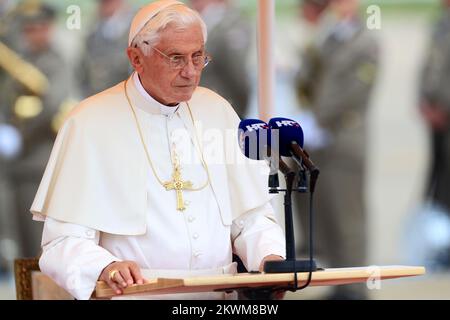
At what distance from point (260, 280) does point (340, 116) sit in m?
5.33

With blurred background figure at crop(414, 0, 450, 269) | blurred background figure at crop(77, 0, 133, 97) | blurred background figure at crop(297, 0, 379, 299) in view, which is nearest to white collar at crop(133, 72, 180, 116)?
blurred background figure at crop(77, 0, 133, 97)

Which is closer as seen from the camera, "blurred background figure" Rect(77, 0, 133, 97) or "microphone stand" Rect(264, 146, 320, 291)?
"microphone stand" Rect(264, 146, 320, 291)

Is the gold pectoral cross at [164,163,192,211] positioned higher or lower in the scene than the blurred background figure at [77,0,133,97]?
lower

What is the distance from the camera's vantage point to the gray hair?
521cm

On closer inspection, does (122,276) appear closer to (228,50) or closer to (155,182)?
(155,182)

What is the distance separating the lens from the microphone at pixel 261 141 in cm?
473

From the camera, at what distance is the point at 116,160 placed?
17.6ft

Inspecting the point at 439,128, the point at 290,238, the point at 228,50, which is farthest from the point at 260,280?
the point at 439,128

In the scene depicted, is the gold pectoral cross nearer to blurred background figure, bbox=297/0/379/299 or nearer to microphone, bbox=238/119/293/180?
microphone, bbox=238/119/293/180

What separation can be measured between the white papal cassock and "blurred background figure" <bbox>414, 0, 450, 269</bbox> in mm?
4984

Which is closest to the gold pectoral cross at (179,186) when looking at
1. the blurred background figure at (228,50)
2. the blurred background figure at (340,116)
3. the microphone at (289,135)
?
the microphone at (289,135)

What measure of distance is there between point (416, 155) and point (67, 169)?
6.26 m
